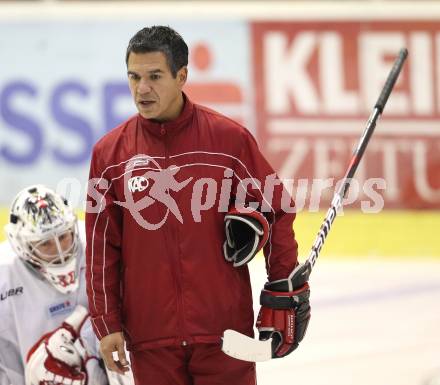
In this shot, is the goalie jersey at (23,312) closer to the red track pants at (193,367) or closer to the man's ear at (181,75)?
the red track pants at (193,367)

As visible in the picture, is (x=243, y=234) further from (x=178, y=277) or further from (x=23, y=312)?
(x=23, y=312)

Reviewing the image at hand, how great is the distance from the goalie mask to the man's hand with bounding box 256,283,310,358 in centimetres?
99

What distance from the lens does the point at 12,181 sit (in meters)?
8.02

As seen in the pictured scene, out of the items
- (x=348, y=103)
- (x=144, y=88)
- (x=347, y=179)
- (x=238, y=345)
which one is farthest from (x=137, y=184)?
(x=348, y=103)

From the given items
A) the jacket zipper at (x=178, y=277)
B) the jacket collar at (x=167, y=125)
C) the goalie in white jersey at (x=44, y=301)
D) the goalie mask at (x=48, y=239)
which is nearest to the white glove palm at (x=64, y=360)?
the goalie in white jersey at (x=44, y=301)

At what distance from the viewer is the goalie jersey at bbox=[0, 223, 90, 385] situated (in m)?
3.85

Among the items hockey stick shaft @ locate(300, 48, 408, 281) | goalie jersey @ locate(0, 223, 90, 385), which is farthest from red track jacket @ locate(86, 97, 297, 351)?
goalie jersey @ locate(0, 223, 90, 385)

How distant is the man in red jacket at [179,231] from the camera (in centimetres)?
303

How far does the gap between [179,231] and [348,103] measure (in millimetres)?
5247

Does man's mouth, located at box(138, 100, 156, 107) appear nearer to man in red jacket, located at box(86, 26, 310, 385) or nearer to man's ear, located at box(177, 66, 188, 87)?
man in red jacket, located at box(86, 26, 310, 385)

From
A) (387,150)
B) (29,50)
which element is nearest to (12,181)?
(29,50)

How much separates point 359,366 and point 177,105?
224 cm

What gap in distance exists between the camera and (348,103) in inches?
319

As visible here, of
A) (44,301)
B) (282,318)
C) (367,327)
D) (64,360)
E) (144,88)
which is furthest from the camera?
(367,327)
